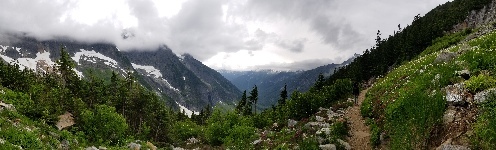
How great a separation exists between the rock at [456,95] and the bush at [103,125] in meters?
46.1

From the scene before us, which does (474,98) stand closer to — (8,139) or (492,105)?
(492,105)

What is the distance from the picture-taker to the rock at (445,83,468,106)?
16.9 m

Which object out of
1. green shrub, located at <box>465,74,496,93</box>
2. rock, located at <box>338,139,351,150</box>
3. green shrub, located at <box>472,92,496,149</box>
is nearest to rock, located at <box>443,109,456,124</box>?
green shrub, located at <box>472,92,496,149</box>

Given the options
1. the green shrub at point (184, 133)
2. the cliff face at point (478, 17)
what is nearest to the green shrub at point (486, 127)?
the green shrub at point (184, 133)

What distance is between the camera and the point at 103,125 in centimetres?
5284

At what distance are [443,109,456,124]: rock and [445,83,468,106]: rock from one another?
69 cm

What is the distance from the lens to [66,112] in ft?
213

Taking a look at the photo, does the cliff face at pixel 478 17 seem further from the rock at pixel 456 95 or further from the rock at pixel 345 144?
the rock at pixel 456 95

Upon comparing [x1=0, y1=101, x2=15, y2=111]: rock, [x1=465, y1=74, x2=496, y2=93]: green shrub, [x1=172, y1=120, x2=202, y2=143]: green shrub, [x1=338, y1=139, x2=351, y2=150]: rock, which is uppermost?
[x1=0, y1=101, x2=15, y2=111]: rock

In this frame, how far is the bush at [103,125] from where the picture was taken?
5147 centimetres

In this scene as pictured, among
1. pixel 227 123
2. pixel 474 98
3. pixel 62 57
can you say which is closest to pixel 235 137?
pixel 227 123

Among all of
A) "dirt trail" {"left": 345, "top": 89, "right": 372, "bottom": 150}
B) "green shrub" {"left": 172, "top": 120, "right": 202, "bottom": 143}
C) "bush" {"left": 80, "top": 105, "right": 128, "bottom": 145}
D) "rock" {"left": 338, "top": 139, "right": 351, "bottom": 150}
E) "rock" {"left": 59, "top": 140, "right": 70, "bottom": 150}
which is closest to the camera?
"dirt trail" {"left": 345, "top": 89, "right": 372, "bottom": 150}

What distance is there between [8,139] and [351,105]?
39.7 m

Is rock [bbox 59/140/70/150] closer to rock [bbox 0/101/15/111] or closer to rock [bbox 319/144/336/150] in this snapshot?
rock [bbox 0/101/15/111]
